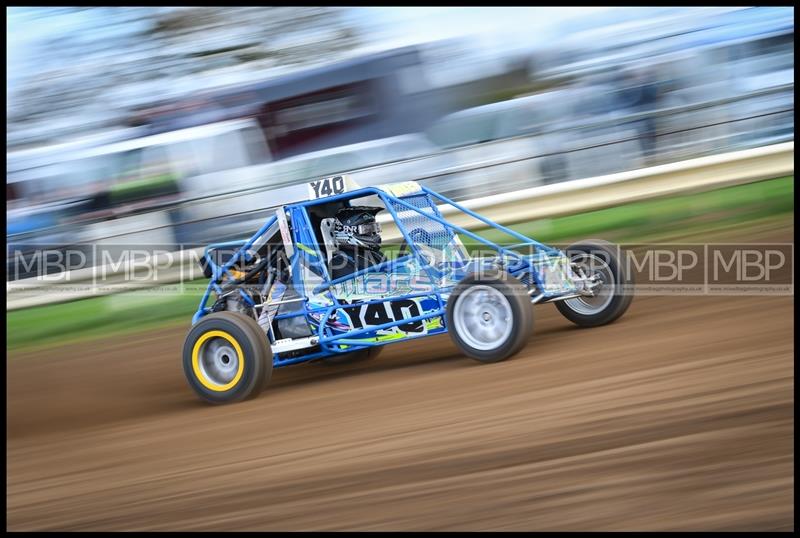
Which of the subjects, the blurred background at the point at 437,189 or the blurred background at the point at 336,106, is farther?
the blurred background at the point at 336,106

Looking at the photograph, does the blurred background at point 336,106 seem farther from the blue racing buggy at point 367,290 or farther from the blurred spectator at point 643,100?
the blue racing buggy at point 367,290

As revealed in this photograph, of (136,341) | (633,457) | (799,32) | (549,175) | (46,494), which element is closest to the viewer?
(633,457)

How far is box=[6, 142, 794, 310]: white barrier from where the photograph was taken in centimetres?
1017

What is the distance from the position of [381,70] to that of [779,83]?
15.3ft

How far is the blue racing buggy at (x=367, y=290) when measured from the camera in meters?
6.16

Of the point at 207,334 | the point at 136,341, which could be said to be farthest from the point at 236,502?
the point at 136,341

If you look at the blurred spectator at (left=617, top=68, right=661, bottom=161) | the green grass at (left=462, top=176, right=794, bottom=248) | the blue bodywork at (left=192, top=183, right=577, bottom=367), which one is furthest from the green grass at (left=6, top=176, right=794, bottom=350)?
the blue bodywork at (left=192, top=183, right=577, bottom=367)

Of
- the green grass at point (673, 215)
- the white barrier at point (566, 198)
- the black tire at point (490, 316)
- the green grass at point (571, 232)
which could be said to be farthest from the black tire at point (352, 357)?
the green grass at point (673, 215)

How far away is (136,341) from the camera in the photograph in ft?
30.6

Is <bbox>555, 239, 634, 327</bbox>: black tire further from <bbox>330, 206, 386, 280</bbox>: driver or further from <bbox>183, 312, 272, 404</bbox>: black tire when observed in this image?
<bbox>183, 312, 272, 404</bbox>: black tire

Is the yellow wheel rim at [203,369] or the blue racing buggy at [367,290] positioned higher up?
the blue racing buggy at [367,290]

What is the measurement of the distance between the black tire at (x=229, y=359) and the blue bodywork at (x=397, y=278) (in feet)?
1.38

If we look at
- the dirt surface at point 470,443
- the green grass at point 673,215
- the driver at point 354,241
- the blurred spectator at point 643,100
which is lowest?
the dirt surface at point 470,443

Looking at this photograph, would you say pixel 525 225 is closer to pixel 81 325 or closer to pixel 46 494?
pixel 81 325
